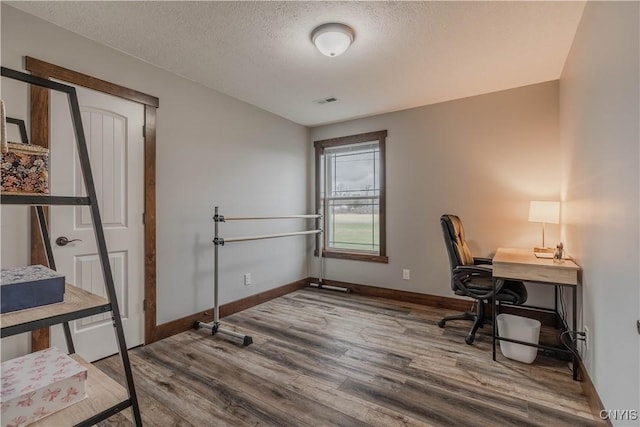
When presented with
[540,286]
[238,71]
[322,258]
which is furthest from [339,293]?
[238,71]

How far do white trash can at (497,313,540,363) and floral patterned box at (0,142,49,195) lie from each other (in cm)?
282

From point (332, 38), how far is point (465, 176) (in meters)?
2.13

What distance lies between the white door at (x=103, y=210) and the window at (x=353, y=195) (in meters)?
2.47

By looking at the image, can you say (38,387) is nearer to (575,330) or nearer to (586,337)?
(586,337)

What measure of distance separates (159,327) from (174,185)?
1225 mm

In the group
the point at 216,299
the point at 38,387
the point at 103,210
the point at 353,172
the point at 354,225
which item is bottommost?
the point at 216,299

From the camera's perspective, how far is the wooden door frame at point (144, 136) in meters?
1.92

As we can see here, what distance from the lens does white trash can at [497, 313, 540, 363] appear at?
7.33 feet

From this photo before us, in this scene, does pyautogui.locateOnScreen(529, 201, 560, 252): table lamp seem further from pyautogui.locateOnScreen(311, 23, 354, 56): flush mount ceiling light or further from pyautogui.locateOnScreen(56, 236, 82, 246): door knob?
pyautogui.locateOnScreen(56, 236, 82, 246): door knob

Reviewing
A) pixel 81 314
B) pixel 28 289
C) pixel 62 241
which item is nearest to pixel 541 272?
pixel 81 314

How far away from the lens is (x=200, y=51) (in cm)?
240

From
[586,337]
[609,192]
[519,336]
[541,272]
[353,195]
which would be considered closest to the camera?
[609,192]

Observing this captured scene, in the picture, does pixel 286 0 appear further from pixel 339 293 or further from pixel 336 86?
pixel 339 293

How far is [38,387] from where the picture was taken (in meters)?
0.83
